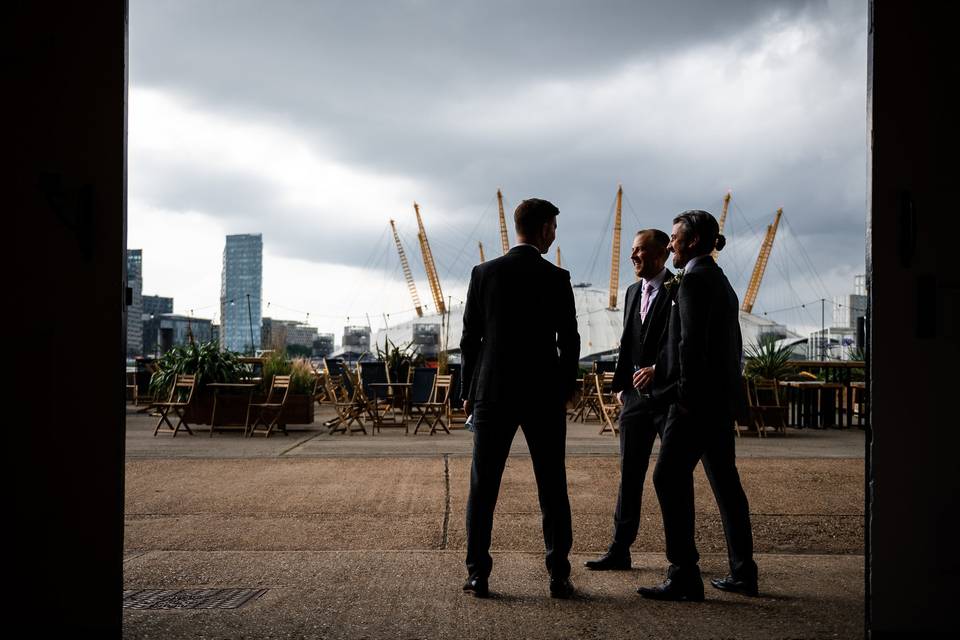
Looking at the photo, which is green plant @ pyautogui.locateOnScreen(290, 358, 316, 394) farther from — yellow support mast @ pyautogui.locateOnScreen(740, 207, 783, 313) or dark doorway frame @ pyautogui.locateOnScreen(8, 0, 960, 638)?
yellow support mast @ pyautogui.locateOnScreen(740, 207, 783, 313)

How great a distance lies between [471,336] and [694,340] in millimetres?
900

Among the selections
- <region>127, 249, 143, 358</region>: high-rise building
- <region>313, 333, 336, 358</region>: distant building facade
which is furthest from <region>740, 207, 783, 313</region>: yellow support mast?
<region>313, 333, 336, 358</region>: distant building facade

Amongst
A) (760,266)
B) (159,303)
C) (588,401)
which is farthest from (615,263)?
(159,303)

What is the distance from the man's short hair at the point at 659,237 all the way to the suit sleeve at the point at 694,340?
62cm

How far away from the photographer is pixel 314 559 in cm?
369

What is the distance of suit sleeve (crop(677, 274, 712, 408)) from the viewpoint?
10.0 ft

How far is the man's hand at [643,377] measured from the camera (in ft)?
11.0

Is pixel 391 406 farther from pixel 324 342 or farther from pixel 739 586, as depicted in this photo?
pixel 324 342

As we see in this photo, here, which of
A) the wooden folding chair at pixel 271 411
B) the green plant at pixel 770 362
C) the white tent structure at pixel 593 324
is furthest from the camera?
the white tent structure at pixel 593 324

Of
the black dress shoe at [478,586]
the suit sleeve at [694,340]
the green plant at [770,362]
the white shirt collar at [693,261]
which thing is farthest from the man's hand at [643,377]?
the green plant at [770,362]
